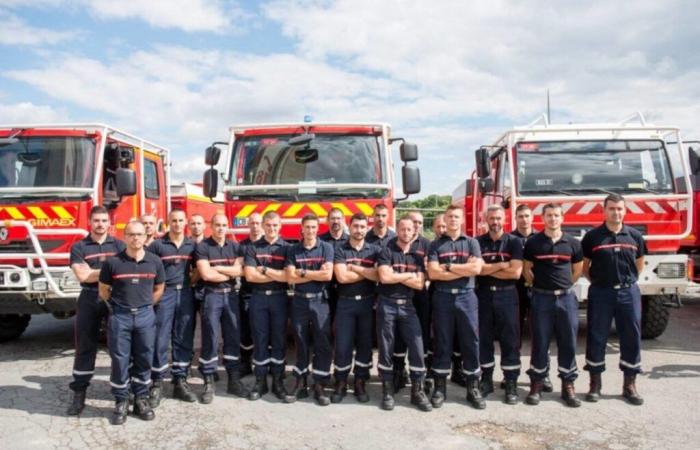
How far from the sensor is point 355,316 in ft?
15.7

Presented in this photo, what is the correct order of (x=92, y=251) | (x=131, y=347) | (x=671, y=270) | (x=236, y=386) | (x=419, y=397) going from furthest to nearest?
1. (x=671, y=270)
2. (x=236, y=386)
3. (x=92, y=251)
4. (x=419, y=397)
5. (x=131, y=347)

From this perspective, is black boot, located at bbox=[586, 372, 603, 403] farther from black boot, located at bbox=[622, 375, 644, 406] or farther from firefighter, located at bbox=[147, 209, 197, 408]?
firefighter, located at bbox=[147, 209, 197, 408]

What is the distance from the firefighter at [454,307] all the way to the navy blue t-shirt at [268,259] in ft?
4.21

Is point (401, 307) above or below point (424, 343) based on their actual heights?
above

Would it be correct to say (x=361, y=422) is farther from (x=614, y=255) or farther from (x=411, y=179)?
(x=411, y=179)

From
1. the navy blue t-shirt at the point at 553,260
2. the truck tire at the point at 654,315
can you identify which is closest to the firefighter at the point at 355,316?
the navy blue t-shirt at the point at 553,260

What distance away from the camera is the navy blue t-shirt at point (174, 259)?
482 cm

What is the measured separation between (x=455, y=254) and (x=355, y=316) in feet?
3.25

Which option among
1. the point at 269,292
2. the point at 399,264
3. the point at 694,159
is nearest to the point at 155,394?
the point at 269,292

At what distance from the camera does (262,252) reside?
4.95 m

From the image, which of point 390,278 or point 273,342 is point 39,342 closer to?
point 273,342

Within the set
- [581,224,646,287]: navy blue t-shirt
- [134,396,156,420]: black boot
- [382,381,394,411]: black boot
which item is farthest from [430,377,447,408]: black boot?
[134,396,156,420]: black boot

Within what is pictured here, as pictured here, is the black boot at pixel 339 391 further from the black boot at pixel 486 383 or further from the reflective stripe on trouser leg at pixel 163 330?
the reflective stripe on trouser leg at pixel 163 330

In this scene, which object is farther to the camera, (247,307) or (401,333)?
(247,307)
